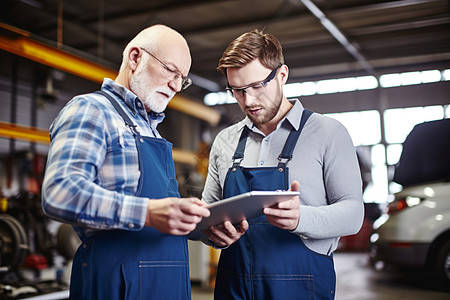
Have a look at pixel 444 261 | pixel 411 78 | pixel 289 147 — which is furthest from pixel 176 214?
pixel 444 261

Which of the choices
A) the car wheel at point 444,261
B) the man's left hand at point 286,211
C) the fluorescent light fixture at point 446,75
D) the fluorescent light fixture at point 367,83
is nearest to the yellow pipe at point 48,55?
the fluorescent light fixture at point 367,83

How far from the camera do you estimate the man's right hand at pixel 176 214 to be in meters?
0.96

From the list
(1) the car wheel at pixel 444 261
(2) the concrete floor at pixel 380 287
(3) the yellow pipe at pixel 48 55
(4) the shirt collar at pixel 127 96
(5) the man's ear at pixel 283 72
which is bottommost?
(2) the concrete floor at pixel 380 287

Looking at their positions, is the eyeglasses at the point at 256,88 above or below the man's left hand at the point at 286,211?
above

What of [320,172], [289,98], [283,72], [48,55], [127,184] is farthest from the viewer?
[48,55]

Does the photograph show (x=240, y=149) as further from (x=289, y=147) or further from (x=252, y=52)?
(x=252, y=52)

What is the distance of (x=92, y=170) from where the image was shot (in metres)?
1.02

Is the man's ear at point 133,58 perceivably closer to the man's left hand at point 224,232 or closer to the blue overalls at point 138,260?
the blue overalls at point 138,260

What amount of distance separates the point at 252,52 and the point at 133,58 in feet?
1.26

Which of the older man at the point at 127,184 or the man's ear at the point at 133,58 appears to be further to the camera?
the man's ear at the point at 133,58

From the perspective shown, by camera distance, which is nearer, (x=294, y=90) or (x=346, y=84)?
(x=294, y=90)

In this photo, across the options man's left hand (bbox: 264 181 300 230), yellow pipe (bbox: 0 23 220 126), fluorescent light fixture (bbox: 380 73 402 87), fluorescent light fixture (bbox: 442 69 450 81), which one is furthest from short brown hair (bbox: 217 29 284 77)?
yellow pipe (bbox: 0 23 220 126)

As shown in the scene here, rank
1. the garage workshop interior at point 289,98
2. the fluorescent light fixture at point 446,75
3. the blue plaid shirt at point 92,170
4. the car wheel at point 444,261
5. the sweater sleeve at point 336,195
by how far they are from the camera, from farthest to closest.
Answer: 1. the car wheel at point 444,261
2. the garage workshop interior at point 289,98
3. the fluorescent light fixture at point 446,75
4. the sweater sleeve at point 336,195
5. the blue plaid shirt at point 92,170

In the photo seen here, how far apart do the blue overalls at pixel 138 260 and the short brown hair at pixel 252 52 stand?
39 cm
